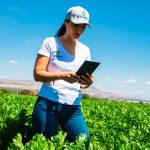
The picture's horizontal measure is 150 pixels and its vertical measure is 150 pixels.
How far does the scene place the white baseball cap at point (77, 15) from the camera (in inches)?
220

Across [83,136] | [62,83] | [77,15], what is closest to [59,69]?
[62,83]

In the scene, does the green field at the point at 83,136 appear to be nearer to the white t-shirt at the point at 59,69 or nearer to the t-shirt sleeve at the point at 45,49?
the white t-shirt at the point at 59,69

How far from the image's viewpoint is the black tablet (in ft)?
17.9

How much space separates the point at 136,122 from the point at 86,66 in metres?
7.78

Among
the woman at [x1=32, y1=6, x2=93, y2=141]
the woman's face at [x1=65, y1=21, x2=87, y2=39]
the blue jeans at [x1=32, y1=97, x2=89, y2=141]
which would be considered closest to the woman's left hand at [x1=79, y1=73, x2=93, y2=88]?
the woman at [x1=32, y1=6, x2=93, y2=141]

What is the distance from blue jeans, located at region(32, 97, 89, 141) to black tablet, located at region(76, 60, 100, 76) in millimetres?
445

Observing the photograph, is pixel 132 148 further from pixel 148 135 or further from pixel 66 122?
pixel 148 135

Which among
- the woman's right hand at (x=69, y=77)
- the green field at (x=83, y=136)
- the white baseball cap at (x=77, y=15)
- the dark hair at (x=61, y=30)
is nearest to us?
the green field at (x=83, y=136)

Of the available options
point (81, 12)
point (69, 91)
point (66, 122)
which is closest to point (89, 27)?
point (81, 12)

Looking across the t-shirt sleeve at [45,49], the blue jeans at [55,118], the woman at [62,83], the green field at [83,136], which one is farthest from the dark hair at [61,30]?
the green field at [83,136]

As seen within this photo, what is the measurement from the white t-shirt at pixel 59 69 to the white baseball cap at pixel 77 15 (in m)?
0.34

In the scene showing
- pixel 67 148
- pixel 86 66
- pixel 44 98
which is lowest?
pixel 67 148

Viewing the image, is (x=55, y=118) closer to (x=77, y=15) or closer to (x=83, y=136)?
(x=83, y=136)

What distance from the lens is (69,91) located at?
18.6 ft
